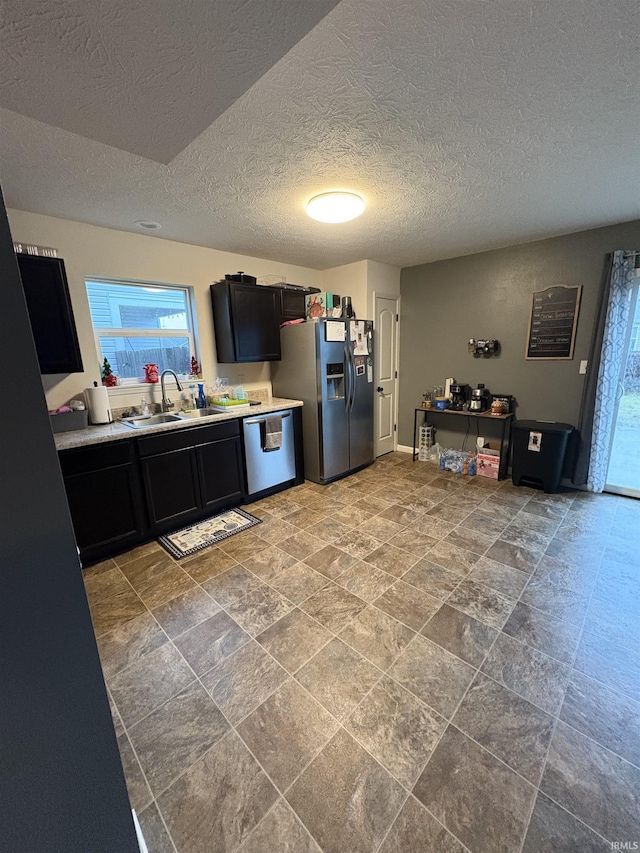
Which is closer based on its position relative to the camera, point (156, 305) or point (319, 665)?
point (319, 665)

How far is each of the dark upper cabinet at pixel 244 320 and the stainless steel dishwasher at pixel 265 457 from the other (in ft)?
2.49

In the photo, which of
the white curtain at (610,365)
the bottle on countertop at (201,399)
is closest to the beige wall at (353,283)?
the bottle on countertop at (201,399)

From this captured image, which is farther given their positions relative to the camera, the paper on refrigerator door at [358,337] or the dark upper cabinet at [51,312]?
the paper on refrigerator door at [358,337]

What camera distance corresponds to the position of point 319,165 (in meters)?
1.90

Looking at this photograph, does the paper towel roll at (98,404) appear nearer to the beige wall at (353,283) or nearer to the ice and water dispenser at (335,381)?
the ice and water dispenser at (335,381)

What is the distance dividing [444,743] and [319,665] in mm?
587

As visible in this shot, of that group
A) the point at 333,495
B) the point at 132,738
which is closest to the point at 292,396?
the point at 333,495

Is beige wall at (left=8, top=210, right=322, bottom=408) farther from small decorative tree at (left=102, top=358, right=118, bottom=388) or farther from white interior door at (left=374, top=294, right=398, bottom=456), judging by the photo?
white interior door at (left=374, top=294, right=398, bottom=456)

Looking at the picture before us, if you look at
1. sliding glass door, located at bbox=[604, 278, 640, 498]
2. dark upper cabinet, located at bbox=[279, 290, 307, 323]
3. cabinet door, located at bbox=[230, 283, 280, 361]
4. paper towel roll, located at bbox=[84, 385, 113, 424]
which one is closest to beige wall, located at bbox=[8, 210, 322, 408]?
paper towel roll, located at bbox=[84, 385, 113, 424]

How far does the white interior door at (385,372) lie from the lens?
4328mm

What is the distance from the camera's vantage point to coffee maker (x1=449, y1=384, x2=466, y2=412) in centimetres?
411

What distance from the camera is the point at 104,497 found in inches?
95.0

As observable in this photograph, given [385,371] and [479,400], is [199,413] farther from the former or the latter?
[479,400]

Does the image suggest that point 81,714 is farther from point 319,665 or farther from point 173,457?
point 173,457
